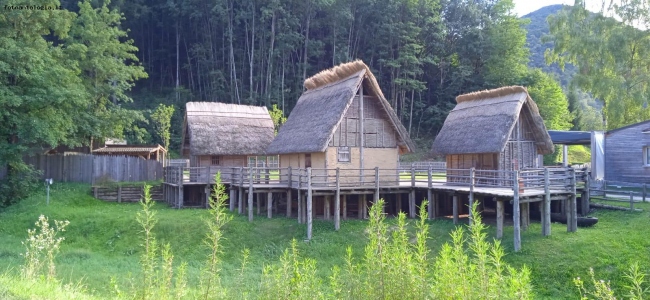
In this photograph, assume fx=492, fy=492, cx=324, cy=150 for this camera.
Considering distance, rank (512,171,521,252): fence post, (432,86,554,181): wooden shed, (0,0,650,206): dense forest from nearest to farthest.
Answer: (512,171,521,252): fence post, (432,86,554,181): wooden shed, (0,0,650,206): dense forest

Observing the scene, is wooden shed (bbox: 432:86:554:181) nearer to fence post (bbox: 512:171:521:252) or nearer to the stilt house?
fence post (bbox: 512:171:521:252)

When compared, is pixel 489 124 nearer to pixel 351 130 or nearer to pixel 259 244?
Answer: pixel 351 130

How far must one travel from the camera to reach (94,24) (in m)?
29.9

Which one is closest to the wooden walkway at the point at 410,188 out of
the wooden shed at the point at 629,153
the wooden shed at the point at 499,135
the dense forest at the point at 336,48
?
the wooden shed at the point at 499,135

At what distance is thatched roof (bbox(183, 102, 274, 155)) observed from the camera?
26344 mm

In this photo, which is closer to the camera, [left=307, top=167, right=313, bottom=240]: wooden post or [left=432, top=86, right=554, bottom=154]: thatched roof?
[left=307, top=167, right=313, bottom=240]: wooden post

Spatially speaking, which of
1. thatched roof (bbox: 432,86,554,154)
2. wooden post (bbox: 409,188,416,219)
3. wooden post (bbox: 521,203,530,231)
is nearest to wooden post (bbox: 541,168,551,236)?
wooden post (bbox: 521,203,530,231)

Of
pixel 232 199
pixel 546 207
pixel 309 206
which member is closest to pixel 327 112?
pixel 309 206

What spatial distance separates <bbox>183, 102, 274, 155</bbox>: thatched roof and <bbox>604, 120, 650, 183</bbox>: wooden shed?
1839 cm

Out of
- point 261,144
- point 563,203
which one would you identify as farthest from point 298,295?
point 261,144

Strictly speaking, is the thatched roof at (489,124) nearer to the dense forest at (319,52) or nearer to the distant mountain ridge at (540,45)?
the dense forest at (319,52)

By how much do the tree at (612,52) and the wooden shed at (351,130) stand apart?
15.3m

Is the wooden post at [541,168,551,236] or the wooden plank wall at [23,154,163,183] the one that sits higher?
the wooden plank wall at [23,154,163,183]

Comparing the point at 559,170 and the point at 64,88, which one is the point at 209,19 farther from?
the point at 559,170
